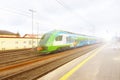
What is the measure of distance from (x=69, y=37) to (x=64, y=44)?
109 inches

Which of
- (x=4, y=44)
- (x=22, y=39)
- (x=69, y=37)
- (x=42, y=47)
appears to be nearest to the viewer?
(x=42, y=47)

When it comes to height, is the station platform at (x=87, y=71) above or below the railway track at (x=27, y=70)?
Answer: above

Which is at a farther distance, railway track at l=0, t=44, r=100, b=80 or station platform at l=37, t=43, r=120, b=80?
railway track at l=0, t=44, r=100, b=80

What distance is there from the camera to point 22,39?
1645 inches

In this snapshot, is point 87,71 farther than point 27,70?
No

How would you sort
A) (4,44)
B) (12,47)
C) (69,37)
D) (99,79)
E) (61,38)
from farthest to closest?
(12,47) < (4,44) < (69,37) < (61,38) < (99,79)

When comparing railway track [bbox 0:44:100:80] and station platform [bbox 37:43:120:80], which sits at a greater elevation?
station platform [bbox 37:43:120:80]

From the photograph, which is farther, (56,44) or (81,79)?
(56,44)

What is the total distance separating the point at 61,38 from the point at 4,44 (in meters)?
16.2

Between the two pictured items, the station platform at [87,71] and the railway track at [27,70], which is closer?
the station platform at [87,71]

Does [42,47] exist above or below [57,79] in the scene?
above

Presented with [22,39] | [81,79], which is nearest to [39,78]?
[81,79]

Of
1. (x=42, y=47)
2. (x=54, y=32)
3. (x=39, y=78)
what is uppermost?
(x=54, y=32)

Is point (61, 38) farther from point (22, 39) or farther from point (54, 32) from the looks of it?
point (22, 39)
